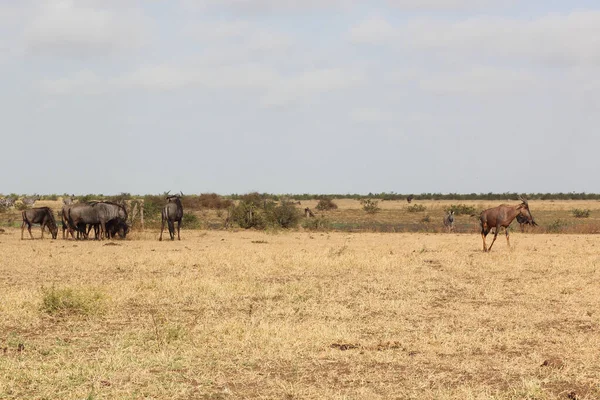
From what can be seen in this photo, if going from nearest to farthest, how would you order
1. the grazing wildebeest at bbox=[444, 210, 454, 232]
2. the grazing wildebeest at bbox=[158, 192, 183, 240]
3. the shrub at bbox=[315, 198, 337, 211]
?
the grazing wildebeest at bbox=[158, 192, 183, 240] → the grazing wildebeest at bbox=[444, 210, 454, 232] → the shrub at bbox=[315, 198, 337, 211]

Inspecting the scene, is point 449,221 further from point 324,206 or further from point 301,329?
point 324,206

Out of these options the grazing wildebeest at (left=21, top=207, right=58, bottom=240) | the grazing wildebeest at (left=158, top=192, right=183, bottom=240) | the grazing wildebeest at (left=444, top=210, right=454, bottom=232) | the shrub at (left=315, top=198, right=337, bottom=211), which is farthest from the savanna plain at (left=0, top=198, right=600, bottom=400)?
the shrub at (left=315, top=198, right=337, bottom=211)

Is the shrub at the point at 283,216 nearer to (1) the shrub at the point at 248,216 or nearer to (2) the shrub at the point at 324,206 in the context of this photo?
(1) the shrub at the point at 248,216

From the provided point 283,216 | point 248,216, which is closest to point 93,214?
point 248,216

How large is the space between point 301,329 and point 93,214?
2128cm

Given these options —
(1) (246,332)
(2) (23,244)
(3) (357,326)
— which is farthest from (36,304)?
(2) (23,244)

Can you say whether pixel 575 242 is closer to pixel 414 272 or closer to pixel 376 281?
pixel 414 272

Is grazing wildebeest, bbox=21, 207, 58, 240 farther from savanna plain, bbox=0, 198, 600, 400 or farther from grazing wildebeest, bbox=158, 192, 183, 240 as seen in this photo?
savanna plain, bbox=0, 198, 600, 400

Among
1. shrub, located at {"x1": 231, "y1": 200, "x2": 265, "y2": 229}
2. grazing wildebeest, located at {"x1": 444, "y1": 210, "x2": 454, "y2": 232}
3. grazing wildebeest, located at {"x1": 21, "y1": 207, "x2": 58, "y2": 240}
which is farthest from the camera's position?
shrub, located at {"x1": 231, "y1": 200, "x2": 265, "y2": 229}

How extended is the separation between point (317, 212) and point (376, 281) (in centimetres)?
5018

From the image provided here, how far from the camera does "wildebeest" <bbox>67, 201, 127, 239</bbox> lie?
29.3 metres

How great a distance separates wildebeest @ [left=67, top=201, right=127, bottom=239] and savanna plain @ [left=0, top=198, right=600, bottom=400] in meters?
10.1

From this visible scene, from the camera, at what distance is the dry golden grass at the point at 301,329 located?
292 inches

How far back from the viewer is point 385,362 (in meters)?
8.41
